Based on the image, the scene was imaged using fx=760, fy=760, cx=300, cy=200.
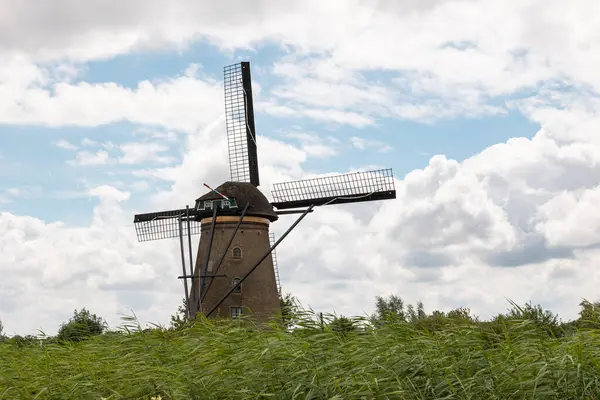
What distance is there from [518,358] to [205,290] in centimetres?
1714

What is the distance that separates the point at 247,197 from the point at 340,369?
17477 millimetres

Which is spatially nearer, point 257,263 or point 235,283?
point 257,263

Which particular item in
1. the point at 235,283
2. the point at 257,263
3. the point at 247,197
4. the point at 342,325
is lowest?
the point at 342,325

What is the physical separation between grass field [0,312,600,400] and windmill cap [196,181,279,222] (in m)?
14.9

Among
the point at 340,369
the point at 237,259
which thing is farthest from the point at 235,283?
the point at 340,369

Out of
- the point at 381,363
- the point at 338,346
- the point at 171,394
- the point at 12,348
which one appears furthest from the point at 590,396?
the point at 12,348

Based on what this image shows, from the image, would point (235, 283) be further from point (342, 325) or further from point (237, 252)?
point (342, 325)

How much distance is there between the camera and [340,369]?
928cm

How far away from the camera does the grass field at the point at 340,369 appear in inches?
351

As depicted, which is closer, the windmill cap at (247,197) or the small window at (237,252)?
the small window at (237,252)

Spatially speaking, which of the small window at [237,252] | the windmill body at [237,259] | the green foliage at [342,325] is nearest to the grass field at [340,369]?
the green foliage at [342,325]

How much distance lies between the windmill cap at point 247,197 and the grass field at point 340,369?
14.9m

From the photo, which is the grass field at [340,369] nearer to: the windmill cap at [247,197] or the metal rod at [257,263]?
the metal rod at [257,263]

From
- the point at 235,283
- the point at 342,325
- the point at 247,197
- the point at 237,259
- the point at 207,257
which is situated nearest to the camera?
the point at 342,325
